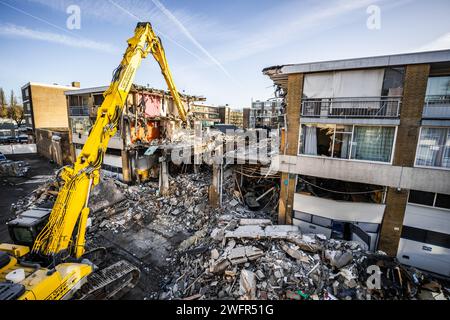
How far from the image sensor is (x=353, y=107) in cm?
970

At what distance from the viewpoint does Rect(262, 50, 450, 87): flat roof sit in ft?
26.7

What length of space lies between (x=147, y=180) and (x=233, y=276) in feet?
50.5

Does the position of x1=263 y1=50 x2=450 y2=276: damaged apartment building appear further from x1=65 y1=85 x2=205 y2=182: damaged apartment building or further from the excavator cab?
x1=65 y1=85 x2=205 y2=182: damaged apartment building

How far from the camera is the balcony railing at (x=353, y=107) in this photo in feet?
29.8

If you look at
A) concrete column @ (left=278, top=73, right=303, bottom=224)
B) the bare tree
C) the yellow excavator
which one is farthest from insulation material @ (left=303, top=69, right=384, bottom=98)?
the bare tree

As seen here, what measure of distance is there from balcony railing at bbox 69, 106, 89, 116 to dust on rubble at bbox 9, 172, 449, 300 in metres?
13.3

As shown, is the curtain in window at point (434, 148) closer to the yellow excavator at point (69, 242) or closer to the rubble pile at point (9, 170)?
the yellow excavator at point (69, 242)

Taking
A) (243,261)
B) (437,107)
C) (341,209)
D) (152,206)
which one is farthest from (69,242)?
(437,107)

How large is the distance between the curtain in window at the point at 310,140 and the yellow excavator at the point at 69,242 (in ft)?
29.9

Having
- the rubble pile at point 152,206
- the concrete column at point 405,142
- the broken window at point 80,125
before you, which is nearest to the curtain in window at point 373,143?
the concrete column at point 405,142

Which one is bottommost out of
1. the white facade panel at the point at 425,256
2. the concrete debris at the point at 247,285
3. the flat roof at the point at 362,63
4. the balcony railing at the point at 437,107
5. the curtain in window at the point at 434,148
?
the white facade panel at the point at 425,256

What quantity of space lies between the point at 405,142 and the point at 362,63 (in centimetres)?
415
